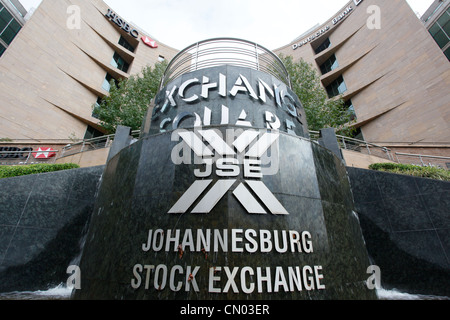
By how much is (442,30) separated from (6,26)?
151 ft

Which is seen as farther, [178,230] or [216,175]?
[216,175]

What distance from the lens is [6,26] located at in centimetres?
2130

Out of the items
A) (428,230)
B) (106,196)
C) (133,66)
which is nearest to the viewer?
(106,196)

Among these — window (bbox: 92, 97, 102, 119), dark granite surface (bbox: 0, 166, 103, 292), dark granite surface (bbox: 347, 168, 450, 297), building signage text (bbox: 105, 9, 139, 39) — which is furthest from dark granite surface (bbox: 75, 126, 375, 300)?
building signage text (bbox: 105, 9, 139, 39)

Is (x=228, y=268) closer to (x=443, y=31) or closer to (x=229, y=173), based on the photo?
(x=229, y=173)

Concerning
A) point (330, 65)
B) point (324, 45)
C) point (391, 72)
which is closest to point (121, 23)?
point (324, 45)

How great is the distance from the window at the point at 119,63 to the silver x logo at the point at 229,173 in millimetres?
29441

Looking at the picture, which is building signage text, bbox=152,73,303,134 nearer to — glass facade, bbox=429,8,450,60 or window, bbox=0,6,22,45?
glass facade, bbox=429,8,450,60

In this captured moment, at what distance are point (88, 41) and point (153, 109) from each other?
25118mm

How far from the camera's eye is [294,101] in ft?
25.0

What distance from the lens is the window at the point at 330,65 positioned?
27453 mm
